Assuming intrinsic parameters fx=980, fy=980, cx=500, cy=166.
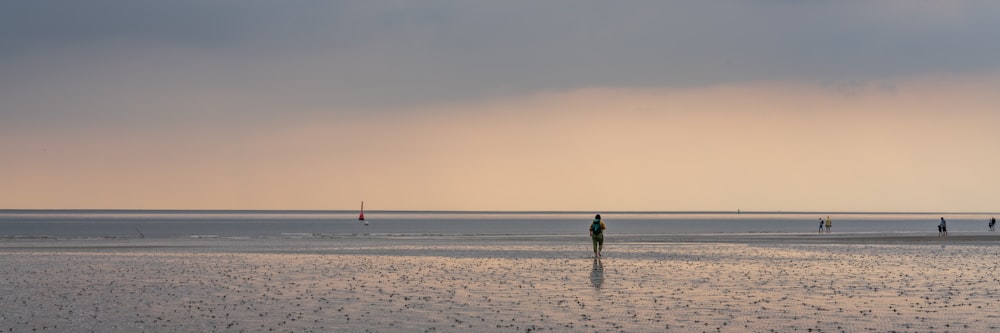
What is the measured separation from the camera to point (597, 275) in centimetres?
3553

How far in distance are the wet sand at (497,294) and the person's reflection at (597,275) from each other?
0.35 feet

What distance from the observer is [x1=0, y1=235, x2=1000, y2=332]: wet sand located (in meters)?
21.6

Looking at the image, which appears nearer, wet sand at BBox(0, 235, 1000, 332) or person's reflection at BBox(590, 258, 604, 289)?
wet sand at BBox(0, 235, 1000, 332)

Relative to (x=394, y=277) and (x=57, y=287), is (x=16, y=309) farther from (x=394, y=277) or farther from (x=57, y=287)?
(x=394, y=277)

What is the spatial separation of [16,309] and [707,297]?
17946mm

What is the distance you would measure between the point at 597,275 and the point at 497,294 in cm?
834

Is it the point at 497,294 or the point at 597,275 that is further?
the point at 597,275

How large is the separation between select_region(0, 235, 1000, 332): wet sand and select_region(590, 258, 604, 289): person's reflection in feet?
0.35

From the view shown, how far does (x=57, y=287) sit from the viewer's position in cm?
3023

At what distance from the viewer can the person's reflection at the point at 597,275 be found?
3188cm

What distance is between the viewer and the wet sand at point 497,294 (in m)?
21.6

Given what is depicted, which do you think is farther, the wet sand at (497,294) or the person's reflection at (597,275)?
the person's reflection at (597,275)

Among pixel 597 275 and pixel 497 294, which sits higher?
pixel 597 275

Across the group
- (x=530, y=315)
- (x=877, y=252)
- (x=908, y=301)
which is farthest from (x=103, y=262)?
(x=877, y=252)
